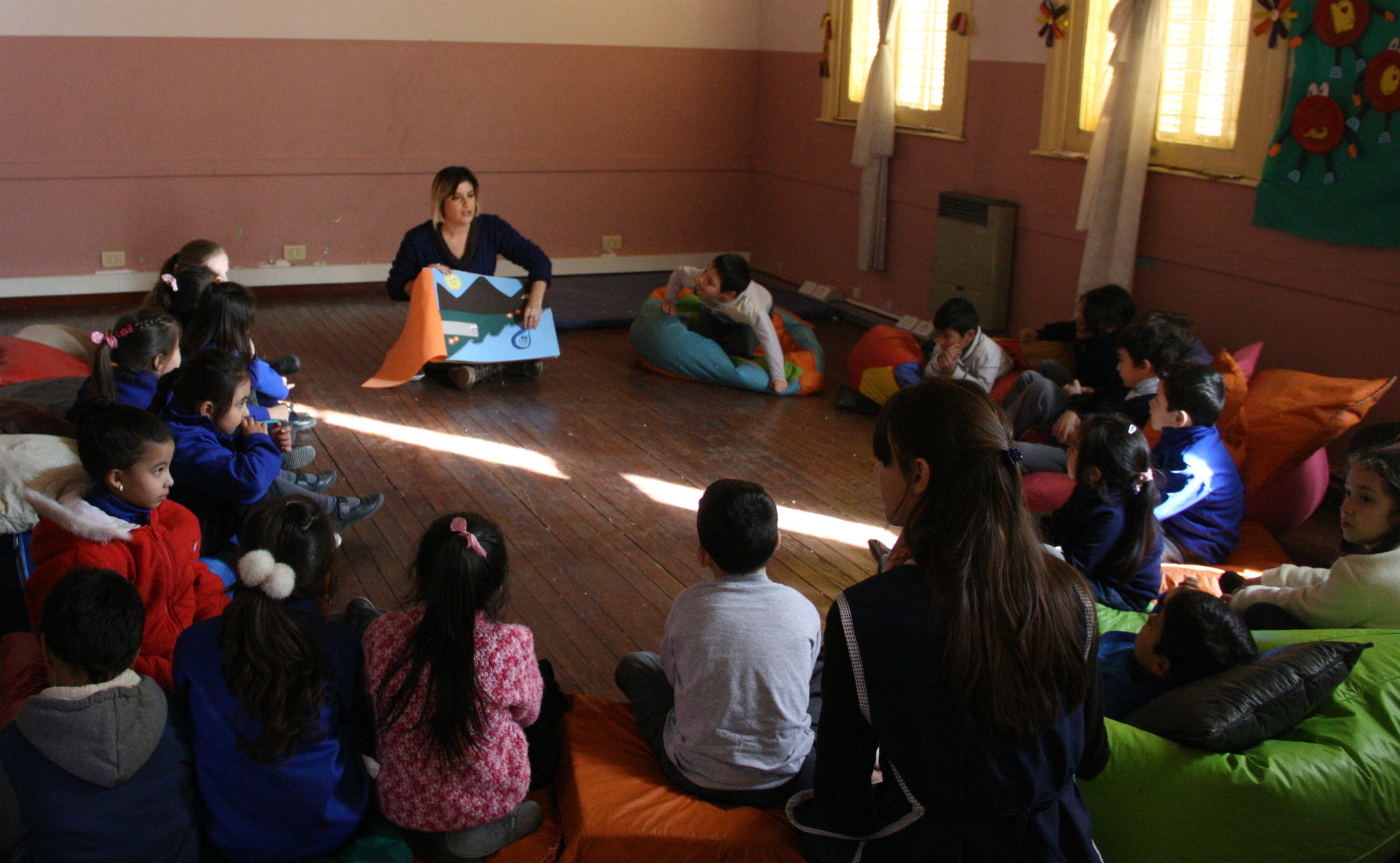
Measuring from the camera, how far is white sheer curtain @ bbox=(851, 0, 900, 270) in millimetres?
6535

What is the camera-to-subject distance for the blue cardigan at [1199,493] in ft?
10.8

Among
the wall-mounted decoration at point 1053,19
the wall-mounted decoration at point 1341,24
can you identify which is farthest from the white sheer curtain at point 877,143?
the wall-mounted decoration at point 1341,24

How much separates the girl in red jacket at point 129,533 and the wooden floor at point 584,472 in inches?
15.8

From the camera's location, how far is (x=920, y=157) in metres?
6.48

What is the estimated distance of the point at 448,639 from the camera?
6.23 feet

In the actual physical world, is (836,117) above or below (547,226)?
above

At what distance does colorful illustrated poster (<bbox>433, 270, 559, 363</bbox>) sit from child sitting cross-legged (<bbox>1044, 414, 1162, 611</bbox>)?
3.23 meters

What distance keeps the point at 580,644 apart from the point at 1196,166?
11.5 ft

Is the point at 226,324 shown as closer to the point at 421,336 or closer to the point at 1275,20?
the point at 421,336

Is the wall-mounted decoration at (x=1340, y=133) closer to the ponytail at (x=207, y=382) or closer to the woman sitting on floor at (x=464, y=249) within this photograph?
the woman sitting on floor at (x=464, y=249)

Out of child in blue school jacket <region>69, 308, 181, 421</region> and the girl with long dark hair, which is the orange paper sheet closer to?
child in blue school jacket <region>69, 308, 181, 421</region>

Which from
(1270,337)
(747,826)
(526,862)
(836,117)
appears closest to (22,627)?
(526,862)

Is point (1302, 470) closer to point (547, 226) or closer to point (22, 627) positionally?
point (22, 627)

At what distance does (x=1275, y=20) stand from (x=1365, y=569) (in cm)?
281
